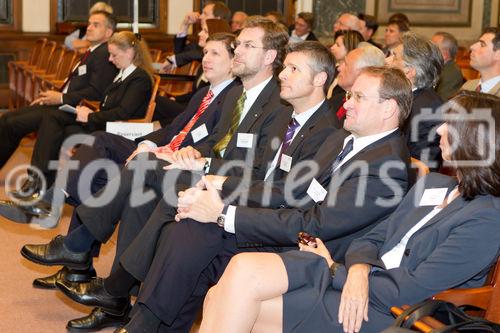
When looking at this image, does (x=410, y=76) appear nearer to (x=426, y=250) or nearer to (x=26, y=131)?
(x=426, y=250)

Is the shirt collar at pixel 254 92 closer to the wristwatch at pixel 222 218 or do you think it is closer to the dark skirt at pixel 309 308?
the wristwatch at pixel 222 218

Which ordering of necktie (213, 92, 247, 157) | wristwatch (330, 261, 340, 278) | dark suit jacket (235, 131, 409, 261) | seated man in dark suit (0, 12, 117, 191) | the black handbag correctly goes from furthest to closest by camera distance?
seated man in dark suit (0, 12, 117, 191), necktie (213, 92, 247, 157), dark suit jacket (235, 131, 409, 261), wristwatch (330, 261, 340, 278), the black handbag

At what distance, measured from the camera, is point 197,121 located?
14.6 feet

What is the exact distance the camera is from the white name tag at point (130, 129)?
5.01 meters

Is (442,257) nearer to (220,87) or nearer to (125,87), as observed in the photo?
(220,87)

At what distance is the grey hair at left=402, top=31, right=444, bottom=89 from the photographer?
4078 mm

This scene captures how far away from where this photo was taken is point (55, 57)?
8.84 metres

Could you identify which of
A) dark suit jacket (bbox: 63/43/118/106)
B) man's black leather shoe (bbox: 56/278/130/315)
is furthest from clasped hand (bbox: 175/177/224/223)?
dark suit jacket (bbox: 63/43/118/106)

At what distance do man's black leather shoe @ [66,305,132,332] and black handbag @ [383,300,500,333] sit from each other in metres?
1.72

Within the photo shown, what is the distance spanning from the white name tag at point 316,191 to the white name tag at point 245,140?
766 millimetres

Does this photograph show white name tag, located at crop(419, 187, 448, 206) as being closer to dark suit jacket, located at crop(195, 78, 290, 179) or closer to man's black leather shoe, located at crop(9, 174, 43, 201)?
dark suit jacket, located at crop(195, 78, 290, 179)

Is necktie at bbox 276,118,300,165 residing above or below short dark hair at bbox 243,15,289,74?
below

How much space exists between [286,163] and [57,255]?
123 centimetres

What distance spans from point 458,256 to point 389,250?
0.36m
